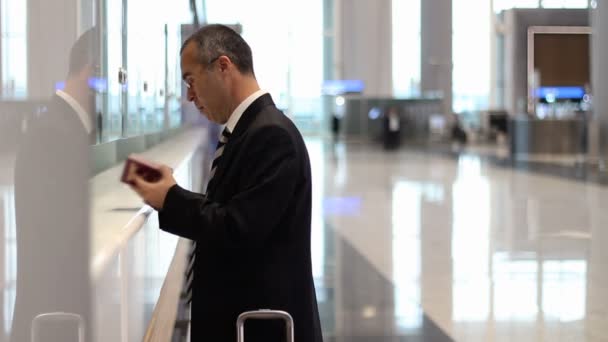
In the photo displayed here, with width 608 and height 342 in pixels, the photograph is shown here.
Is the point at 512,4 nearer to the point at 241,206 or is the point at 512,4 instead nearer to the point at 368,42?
the point at 368,42

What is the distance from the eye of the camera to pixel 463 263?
813cm

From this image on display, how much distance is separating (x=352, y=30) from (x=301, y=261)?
34.1 meters

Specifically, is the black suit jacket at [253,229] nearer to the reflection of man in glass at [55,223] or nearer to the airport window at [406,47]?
the reflection of man in glass at [55,223]

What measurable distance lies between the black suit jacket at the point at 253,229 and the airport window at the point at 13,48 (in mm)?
593

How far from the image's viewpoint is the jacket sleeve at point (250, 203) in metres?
2.20

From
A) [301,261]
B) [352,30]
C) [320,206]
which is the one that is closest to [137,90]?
[301,261]

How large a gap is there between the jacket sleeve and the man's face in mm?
145

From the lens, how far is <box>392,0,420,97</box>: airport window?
2967 centimetres

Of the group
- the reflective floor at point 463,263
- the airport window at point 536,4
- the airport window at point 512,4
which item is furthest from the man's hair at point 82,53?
the airport window at point 512,4

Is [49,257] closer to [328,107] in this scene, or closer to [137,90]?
[137,90]

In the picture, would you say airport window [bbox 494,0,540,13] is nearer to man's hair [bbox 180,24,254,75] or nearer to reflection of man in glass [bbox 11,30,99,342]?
man's hair [bbox 180,24,254,75]

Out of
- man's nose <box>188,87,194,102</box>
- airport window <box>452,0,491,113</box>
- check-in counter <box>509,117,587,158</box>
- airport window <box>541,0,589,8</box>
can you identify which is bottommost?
check-in counter <box>509,117,587,158</box>

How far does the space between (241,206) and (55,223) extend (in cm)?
57

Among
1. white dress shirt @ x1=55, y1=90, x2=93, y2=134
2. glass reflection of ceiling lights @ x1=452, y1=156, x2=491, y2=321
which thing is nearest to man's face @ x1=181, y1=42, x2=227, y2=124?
white dress shirt @ x1=55, y1=90, x2=93, y2=134
